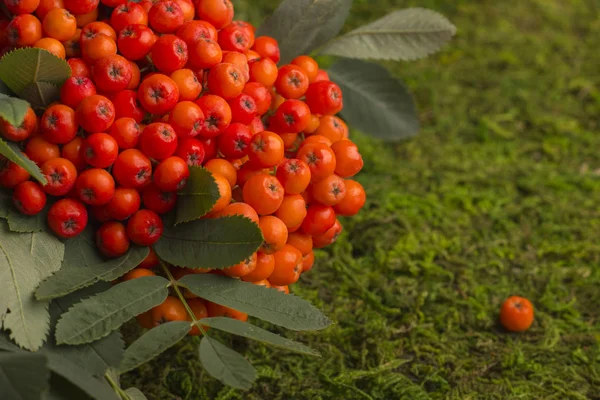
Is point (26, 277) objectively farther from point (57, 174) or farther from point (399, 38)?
point (399, 38)

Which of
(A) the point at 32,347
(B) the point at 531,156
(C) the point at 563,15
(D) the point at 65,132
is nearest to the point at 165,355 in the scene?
(A) the point at 32,347

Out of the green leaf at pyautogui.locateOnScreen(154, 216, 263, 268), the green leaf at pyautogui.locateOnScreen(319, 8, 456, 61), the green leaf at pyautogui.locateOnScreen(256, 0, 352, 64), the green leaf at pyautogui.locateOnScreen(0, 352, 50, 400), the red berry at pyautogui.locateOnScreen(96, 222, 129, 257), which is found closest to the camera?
the green leaf at pyautogui.locateOnScreen(0, 352, 50, 400)

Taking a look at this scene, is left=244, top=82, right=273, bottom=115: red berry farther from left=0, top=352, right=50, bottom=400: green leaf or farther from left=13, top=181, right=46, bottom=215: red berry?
left=0, top=352, right=50, bottom=400: green leaf

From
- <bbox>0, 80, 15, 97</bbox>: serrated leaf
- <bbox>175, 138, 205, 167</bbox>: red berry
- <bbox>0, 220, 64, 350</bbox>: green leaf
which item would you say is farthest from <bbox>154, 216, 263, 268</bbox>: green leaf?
<bbox>0, 80, 15, 97</bbox>: serrated leaf

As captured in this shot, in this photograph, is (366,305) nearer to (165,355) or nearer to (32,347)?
(165,355)

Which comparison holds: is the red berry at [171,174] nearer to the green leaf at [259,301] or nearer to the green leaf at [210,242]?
the green leaf at [210,242]

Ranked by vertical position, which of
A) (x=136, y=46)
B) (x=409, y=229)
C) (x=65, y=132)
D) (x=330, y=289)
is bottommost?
(x=330, y=289)
